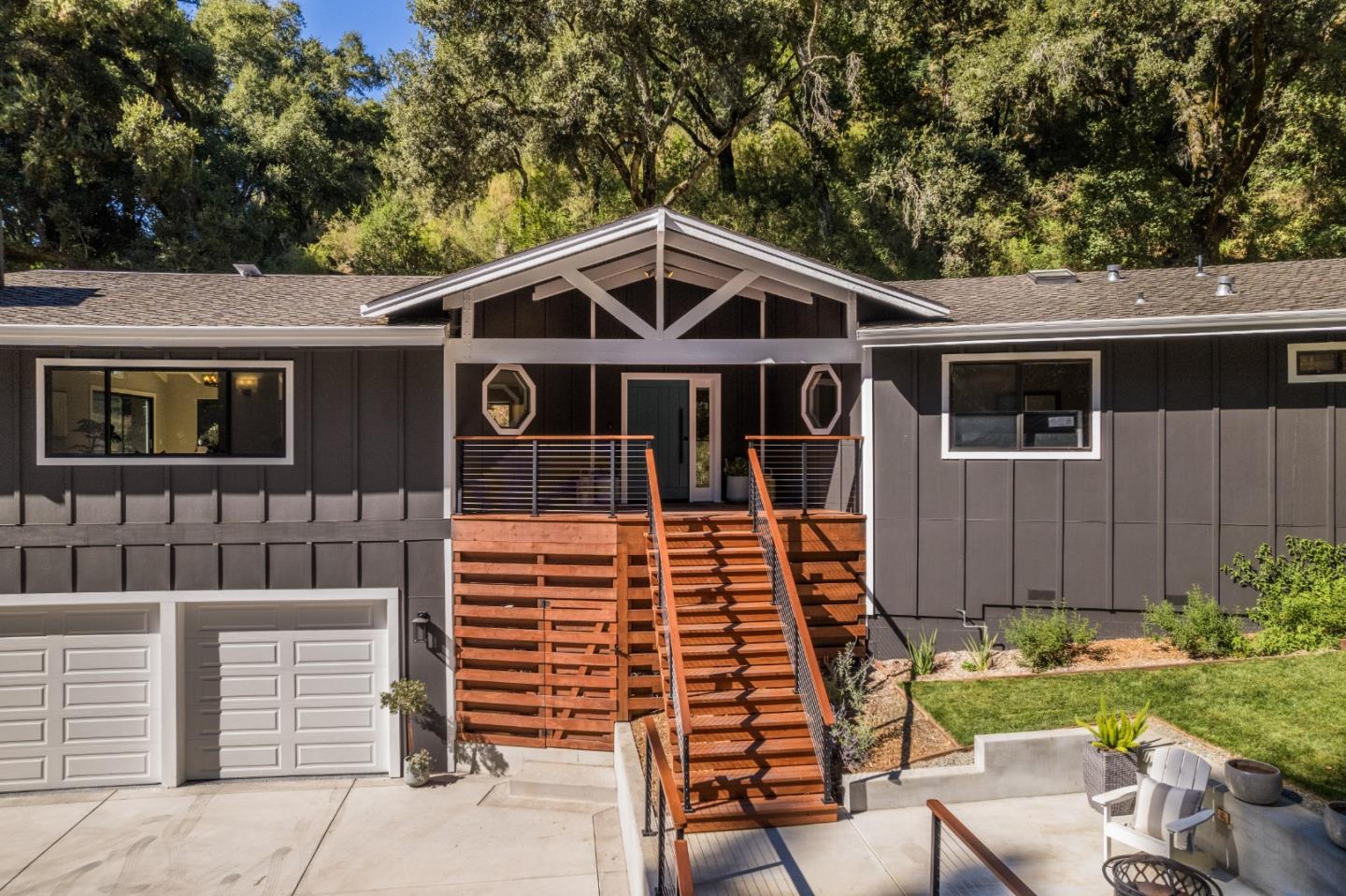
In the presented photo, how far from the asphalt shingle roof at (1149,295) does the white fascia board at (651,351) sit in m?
1.14

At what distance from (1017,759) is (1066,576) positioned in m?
2.99

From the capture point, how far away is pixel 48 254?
21094 mm

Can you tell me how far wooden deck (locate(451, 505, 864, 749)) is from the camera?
8.99 m

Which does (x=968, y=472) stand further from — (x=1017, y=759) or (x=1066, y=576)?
(x=1017, y=759)

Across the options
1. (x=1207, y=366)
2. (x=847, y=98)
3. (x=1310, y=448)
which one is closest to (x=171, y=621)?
(x=1207, y=366)

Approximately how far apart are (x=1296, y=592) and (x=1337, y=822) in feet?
15.2

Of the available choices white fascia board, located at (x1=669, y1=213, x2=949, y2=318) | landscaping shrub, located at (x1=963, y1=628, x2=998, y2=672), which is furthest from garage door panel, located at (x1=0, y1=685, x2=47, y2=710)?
landscaping shrub, located at (x1=963, y1=628, x2=998, y2=672)

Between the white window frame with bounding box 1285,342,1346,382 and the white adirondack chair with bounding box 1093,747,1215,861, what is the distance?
16.6 feet

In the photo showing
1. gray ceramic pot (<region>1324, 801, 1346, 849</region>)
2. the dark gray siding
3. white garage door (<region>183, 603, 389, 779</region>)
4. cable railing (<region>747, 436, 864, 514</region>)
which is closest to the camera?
gray ceramic pot (<region>1324, 801, 1346, 849</region>)

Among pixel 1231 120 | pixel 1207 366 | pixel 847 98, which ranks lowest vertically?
pixel 1207 366

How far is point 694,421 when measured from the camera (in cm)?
1182

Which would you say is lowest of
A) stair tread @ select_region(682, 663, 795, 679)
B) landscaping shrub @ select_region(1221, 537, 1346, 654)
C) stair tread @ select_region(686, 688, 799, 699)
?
stair tread @ select_region(686, 688, 799, 699)

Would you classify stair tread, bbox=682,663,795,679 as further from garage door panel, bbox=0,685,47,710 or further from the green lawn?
garage door panel, bbox=0,685,47,710

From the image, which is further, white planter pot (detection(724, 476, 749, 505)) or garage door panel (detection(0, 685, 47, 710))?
white planter pot (detection(724, 476, 749, 505))
